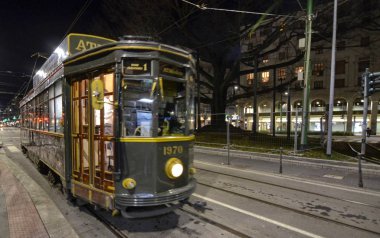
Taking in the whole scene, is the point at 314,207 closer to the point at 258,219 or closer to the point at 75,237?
the point at 258,219

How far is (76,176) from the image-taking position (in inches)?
212

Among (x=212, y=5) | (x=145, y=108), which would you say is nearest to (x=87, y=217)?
(x=145, y=108)

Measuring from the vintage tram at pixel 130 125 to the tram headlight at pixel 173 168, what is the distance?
0.06 ft

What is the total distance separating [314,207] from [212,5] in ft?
51.5

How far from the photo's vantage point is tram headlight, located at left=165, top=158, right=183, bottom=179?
4.52 meters

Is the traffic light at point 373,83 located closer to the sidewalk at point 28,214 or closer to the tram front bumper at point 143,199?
the tram front bumper at point 143,199

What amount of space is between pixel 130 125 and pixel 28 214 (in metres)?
3.23

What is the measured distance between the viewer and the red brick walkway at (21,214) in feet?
15.1

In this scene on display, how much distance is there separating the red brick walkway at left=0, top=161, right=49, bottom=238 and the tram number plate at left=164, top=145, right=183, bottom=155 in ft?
8.35

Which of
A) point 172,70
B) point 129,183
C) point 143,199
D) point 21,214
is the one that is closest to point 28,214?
point 21,214

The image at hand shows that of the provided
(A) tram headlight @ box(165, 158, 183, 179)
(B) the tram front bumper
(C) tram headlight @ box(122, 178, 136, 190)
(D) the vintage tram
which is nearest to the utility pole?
(D) the vintage tram

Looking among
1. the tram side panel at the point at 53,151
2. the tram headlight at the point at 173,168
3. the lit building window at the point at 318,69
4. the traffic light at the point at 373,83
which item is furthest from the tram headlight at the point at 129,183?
the lit building window at the point at 318,69

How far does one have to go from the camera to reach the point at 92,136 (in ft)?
16.0

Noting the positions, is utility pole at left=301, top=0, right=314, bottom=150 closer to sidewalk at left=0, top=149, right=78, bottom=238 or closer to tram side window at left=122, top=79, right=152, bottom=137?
tram side window at left=122, top=79, right=152, bottom=137
